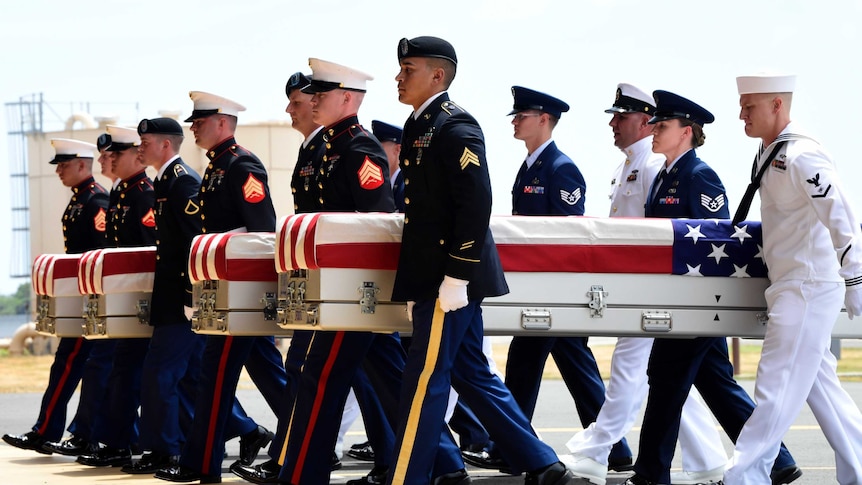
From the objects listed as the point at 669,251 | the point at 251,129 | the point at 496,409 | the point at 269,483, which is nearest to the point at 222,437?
the point at 269,483

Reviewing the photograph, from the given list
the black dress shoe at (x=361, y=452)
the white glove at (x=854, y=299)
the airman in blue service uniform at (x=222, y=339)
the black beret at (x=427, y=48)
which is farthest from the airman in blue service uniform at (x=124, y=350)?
the white glove at (x=854, y=299)

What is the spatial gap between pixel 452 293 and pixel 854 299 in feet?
5.88

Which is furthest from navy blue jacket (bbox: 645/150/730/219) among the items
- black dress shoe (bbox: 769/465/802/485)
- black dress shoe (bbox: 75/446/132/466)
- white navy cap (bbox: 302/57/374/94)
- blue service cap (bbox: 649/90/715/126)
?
black dress shoe (bbox: 75/446/132/466)

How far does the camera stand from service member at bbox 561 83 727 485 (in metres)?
7.77

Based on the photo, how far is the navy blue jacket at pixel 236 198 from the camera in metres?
7.66

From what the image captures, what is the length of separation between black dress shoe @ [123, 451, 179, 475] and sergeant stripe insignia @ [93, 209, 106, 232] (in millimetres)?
2537

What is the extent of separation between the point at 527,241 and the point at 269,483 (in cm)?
187

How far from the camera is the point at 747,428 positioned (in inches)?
257

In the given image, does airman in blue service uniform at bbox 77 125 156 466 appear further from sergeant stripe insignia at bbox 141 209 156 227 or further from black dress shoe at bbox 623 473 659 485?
black dress shoe at bbox 623 473 659 485

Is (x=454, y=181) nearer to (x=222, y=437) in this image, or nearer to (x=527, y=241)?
(x=527, y=241)

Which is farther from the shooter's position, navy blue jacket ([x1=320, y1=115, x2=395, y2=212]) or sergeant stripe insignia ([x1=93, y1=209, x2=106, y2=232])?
sergeant stripe insignia ([x1=93, y1=209, x2=106, y2=232])

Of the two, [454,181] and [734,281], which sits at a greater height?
[454,181]

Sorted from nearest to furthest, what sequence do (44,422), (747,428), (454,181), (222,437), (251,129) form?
(454,181) < (747,428) < (222,437) < (44,422) < (251,129)

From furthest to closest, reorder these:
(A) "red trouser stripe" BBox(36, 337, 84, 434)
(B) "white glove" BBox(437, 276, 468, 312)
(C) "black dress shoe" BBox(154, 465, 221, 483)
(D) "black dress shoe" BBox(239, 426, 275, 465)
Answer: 1. (A) "red trouser stripe" BBox(36, 337, 84, 434)
2. (D) "black dress shoe" BBox(239, 426, 275, 465)
3. (C) "black dress shoe" BBox(154, 465, 221, 483)
4. (B) "white glove" BBox(437, 276, 468, 312)
